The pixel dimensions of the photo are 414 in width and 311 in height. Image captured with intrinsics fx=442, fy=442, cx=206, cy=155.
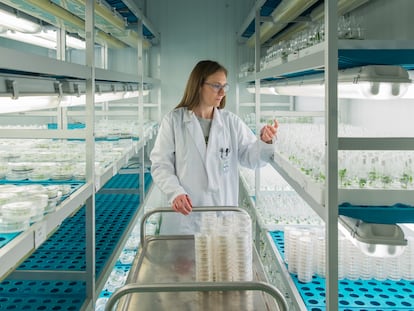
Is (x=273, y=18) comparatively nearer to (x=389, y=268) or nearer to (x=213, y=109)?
(x=213, y=109)

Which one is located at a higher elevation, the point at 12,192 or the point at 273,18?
the point at 273,18

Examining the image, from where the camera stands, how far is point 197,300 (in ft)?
4.71

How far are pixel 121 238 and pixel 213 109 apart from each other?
1067 mm

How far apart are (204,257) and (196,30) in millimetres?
5271

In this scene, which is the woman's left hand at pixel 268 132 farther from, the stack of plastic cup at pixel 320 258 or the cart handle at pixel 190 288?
the cart handle at pixel 190 288

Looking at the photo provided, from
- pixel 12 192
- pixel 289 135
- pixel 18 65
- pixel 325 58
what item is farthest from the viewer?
pixel 289 135

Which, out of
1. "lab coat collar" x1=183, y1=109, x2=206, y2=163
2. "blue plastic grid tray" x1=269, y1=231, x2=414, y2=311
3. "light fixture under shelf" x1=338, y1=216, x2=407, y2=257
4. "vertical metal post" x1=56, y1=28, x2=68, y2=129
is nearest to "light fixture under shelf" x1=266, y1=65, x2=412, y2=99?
"light fixture under shelf" x1=338, y1=216, x2=407, y2=257

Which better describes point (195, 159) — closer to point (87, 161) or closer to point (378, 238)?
point (87, 161)

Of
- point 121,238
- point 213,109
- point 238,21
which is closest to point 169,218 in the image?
point 121,238

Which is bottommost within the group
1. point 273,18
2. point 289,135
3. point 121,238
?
point 121,238

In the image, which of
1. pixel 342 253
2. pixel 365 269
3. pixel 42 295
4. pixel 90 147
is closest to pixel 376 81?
pixel 342 253

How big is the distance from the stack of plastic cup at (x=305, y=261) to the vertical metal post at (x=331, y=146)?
559 mm

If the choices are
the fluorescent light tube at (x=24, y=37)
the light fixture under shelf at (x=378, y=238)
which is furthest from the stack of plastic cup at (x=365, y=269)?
the fluorescent light tube at (x=24, y=37)

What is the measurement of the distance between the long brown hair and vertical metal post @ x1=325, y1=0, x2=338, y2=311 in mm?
1405
